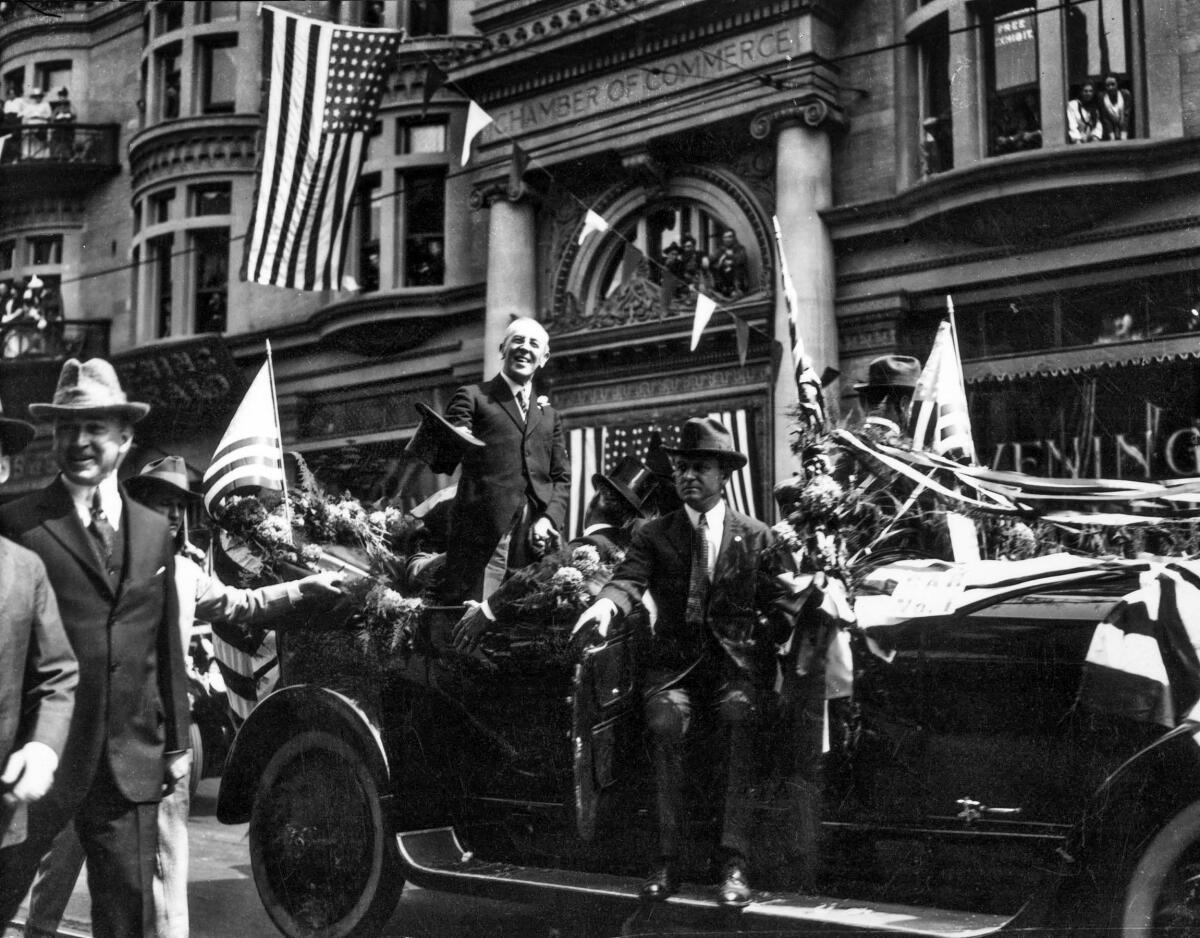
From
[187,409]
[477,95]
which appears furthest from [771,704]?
[187,409]

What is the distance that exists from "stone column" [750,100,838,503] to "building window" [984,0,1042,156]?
5.69 ft

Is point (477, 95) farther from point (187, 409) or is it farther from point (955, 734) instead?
point (955, 734)

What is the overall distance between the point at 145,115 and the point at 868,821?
61.0 feet

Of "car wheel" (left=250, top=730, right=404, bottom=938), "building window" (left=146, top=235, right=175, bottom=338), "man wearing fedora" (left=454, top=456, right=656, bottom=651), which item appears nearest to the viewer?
"man wearing fedora" (left=454, top=456, right=656, bottom=651)

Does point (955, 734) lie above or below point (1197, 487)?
below

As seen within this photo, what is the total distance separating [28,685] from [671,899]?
2096 mm

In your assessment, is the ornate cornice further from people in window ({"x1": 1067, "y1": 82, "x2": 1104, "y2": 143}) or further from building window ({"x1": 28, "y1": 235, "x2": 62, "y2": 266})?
people in window ({"x1": 1067, "y1": 82, "x2": 1104, "y2": 143})

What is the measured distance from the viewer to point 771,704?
162 inches

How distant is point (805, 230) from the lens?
13.0m

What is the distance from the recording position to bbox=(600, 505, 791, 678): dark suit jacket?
13.9ft

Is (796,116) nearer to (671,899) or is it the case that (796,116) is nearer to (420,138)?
(420,138)

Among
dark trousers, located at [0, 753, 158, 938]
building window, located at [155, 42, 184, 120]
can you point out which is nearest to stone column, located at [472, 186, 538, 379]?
building window, located at [155, 42, 184, 120]

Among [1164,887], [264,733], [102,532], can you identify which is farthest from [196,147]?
[1164,887]

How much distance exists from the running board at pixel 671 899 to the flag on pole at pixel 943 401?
8.21 ft
